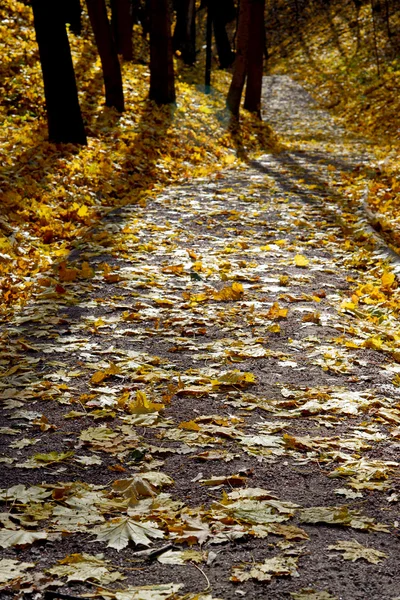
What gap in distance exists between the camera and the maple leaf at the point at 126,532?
2.75 metres

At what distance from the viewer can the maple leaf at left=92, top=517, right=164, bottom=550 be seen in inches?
108

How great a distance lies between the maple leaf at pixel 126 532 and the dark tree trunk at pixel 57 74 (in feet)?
25.5

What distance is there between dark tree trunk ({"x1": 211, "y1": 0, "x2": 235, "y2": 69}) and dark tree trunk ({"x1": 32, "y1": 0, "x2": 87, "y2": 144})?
16.2m

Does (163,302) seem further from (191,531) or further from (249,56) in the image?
(249,56)

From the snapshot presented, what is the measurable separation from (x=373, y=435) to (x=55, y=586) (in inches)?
74.2

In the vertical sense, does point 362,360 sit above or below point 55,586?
below

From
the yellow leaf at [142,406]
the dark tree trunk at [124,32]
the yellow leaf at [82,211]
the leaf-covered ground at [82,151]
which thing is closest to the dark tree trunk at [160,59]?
the leaf-covered ground at [82,151]

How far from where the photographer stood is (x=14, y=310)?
5359 mm

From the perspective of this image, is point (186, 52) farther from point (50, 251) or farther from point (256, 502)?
point (256, 502)

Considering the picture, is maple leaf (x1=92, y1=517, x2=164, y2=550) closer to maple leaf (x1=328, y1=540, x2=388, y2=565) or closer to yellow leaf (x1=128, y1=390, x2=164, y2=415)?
maple leaf (x1=328, y1=540, x2=388, y2=565)

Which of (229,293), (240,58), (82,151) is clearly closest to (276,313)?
(229,293)

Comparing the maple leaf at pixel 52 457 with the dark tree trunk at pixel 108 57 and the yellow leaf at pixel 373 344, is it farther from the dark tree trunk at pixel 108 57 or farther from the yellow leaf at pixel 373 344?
the dark tree trunk at pixel 108 57

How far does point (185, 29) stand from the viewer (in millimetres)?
23906

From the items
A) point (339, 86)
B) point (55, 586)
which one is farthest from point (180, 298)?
point (339, 86)
